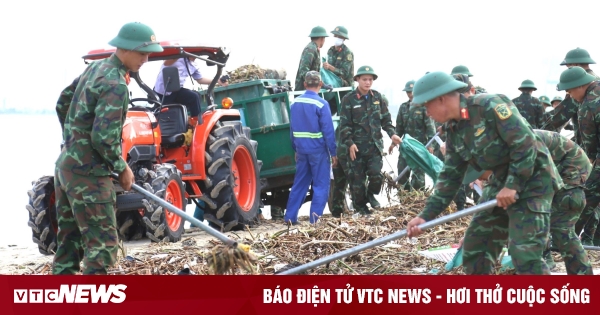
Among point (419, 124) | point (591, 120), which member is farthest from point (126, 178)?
point (419, 124)

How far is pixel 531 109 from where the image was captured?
47.0 feet

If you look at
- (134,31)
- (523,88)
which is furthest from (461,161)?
(523,88)

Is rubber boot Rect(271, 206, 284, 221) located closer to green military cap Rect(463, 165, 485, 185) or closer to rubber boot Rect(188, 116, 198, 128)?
rubber boot Rect(188, 116, 198, 128)

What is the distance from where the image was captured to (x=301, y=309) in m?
5.41

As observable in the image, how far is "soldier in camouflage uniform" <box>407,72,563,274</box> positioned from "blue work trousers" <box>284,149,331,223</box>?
5.48 m

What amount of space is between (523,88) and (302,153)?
4.47 meters

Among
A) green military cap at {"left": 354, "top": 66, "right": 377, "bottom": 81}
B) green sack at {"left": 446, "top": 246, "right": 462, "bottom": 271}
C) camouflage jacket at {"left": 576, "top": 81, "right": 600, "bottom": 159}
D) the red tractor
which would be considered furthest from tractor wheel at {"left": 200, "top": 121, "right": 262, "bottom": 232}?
camouflage jacket at {"left": 576, "top": 81, "right": 600, "bottom": 159}

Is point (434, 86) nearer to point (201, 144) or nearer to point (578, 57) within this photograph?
A: point (578, 57)

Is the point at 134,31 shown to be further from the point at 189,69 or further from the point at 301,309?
the point at 189,69

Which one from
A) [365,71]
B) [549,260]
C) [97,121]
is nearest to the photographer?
[97,121]

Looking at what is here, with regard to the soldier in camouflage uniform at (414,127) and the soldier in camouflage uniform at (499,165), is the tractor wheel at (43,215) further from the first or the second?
the soldier in camouflage uniform at (414,127)

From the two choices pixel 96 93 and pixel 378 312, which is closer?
pixel 378 312

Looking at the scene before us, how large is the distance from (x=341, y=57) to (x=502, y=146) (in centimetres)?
835

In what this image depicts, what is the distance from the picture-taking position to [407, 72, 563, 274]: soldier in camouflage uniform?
234 inches
